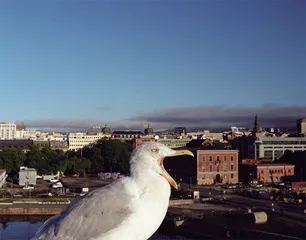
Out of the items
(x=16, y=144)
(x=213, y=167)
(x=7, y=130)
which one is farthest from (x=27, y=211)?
(x=7, y=130)

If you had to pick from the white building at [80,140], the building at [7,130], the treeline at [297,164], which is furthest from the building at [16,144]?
the treeline at [297,164]

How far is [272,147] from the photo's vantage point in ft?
96.3

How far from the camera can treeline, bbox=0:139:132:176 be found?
25.5m

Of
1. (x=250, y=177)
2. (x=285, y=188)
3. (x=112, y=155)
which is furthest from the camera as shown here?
(x=112, y=155)

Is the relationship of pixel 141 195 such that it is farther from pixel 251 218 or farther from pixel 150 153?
pixel 251 218

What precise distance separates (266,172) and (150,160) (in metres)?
22.5

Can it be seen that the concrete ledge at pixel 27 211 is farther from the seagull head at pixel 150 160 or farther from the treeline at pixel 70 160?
the seagull head at pixel 150 160

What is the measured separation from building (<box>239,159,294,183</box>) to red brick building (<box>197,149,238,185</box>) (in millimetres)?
832

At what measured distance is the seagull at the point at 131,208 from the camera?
1487mm

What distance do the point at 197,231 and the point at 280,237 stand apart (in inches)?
85.7

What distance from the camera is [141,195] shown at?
4.94 ft

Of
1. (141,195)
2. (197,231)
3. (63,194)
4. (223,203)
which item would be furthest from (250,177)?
(141,195)

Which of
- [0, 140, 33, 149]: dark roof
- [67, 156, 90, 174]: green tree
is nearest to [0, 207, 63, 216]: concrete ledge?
[67, 156, 90, 174]: green tree

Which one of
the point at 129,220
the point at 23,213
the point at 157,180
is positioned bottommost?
the point at 23,213
